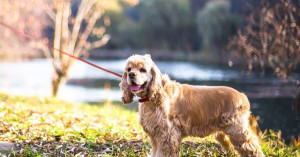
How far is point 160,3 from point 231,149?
3336 centimetres

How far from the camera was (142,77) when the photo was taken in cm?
438

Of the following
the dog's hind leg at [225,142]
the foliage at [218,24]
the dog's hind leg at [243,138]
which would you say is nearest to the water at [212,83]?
the foliage at [218,24]

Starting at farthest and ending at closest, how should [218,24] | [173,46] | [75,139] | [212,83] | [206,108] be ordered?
[173,46] < [218,24] < [212,83] < [75,139] < [206,108]

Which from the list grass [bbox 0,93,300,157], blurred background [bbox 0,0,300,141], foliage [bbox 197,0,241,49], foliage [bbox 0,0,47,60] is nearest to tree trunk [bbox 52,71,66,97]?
blurred background [bbox 0,0,300,141]

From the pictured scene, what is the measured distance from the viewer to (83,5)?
1318 cm

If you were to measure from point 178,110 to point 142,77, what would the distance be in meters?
0.74

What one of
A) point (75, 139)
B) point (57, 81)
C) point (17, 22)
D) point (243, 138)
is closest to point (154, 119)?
point (243, 138)

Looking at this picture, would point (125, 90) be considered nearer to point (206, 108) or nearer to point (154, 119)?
point (154, 119)

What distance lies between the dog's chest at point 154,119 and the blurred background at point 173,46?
3.60 feet

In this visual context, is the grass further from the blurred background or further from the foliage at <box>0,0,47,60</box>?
the foliage at <box>0,0,47,60</box>

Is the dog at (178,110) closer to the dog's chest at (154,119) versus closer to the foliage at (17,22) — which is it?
the dog's chest at (154,119)

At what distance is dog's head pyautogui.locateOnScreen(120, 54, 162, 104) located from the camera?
435 cm

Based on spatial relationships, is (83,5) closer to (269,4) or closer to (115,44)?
(269,4)

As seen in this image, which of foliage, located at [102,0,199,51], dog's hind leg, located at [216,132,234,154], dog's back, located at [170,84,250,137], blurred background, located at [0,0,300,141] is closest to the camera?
dog's back, located at [170,84,250,137]
